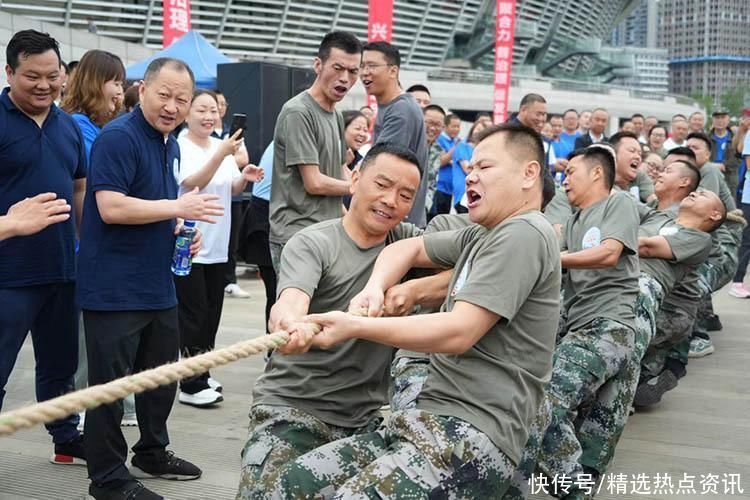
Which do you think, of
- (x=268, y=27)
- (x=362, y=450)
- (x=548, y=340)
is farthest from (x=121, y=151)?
(x=268, y=27)

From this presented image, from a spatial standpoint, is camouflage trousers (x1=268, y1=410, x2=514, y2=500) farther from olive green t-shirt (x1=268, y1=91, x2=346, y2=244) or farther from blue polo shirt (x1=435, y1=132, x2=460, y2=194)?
blue polo shirt (x1=435, y1=132, x2=460, y2=194)

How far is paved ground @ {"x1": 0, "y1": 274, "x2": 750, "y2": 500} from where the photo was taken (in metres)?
3.69

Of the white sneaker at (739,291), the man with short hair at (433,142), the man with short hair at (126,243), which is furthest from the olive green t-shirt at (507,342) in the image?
the white sneaker at (739,291)

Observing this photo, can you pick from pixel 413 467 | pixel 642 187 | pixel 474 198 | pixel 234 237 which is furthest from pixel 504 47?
pixel 413 467

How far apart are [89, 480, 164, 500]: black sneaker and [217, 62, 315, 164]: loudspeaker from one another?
234 inches

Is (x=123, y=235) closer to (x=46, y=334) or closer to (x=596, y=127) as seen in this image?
(x=46, y=334)

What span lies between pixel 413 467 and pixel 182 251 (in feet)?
5.56

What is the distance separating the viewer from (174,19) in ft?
44.4

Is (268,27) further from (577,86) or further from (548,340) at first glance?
(548,340)

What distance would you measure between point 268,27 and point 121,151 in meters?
29.7

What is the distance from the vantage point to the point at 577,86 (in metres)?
40.3

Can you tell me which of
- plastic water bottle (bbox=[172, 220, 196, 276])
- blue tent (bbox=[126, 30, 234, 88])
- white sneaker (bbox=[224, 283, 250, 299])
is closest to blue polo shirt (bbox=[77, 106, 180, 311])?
plastic water bottle (bbox=[172, 220, 196, 276])

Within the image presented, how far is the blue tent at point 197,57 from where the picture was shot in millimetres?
9891

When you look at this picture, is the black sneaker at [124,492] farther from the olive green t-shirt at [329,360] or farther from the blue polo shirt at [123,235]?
the olive green t-shirt at [329,360]
